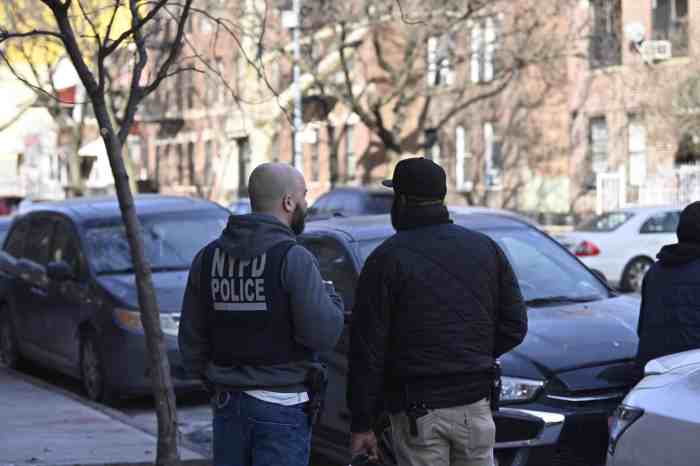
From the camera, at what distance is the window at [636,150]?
33.8 m

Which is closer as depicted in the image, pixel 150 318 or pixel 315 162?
pixel 150 318

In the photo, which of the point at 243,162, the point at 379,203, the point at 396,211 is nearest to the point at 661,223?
the point at 379,203

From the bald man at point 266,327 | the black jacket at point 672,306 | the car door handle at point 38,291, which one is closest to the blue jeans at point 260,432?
the bald man at point 266,327

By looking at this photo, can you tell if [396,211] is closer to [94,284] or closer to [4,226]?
[94,284]

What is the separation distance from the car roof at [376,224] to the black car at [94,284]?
2470 millimetres

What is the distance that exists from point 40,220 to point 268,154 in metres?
33.3

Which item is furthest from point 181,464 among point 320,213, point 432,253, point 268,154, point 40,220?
point 268,154

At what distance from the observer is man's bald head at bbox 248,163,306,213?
197 inches

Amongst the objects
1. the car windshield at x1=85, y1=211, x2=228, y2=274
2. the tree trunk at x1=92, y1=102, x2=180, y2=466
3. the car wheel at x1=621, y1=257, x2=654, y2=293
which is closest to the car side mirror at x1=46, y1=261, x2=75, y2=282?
the car windshield at x1=85, y1=211, x2=228, y2=274

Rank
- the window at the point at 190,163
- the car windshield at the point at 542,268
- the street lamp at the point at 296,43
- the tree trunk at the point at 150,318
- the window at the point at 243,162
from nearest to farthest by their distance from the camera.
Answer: the tree trunk at the point at 150,318, the car windshield at the point at 542,268, the street lamp at the point at 296,43, the window at the point at 243,162, the window at the point at 190,163

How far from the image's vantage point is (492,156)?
38562mm

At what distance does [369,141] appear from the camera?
43.1 metres

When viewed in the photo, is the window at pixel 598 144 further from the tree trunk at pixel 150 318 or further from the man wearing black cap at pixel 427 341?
the man wearing black cap at pixel 427 341

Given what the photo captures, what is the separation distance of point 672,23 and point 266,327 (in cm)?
3002
